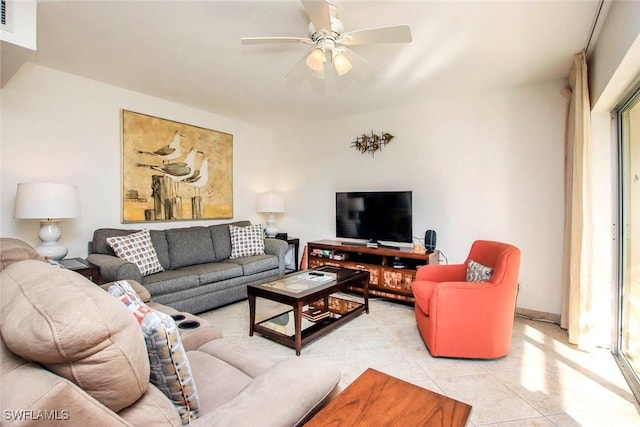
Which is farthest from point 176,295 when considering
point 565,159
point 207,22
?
point 565,159

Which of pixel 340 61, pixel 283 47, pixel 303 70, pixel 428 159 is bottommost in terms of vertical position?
pixel 428 159

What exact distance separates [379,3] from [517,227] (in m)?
2.63

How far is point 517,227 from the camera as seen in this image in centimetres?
327

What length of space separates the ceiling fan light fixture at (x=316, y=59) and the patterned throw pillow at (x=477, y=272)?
79.6 inches

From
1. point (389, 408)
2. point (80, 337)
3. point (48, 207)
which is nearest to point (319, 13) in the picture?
point (80, 337)

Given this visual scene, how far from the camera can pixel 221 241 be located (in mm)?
3982

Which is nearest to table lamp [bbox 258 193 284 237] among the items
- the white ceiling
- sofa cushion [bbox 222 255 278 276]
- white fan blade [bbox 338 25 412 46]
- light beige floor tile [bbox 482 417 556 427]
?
sofa cushion [bbox 222 255 278 276]

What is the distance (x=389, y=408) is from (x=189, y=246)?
3110mm

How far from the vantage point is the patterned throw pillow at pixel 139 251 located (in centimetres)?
299

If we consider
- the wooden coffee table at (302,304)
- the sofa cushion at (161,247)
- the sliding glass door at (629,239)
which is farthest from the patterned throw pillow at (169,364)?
the sliding glass door at (629,239)

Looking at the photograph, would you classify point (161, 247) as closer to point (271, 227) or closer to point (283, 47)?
point (271, 227)

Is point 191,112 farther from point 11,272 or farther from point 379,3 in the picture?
point 11,272

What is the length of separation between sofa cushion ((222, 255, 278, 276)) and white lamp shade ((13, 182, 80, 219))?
1694 mm

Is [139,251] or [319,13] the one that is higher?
[319,13]
